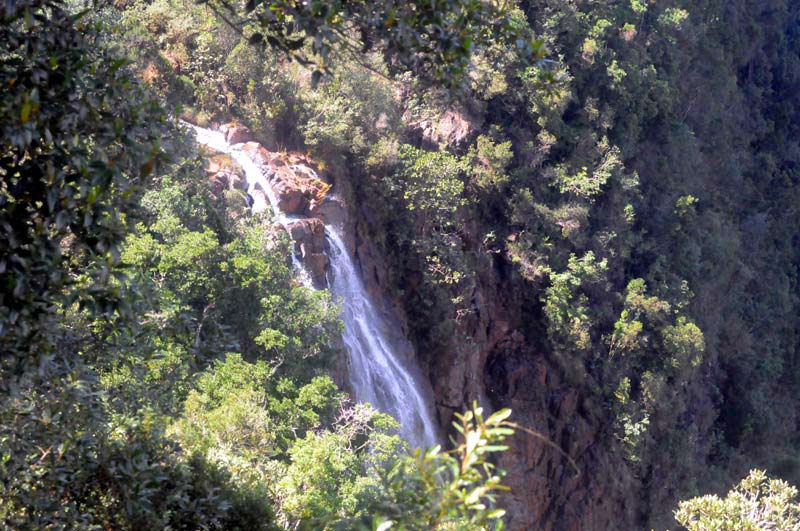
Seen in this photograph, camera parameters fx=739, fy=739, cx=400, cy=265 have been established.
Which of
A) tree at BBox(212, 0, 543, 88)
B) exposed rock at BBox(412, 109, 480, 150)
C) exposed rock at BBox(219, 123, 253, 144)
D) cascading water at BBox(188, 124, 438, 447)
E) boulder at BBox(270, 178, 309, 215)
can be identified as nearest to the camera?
tree at BBox(212, 0, 543, 88)

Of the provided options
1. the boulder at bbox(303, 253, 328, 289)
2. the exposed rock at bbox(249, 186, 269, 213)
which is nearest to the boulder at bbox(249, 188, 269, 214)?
the exposed rock at bbox(249, 186, 269, 213)

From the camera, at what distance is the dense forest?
3.78m

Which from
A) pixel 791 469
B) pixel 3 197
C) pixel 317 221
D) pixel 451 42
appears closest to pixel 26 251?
pixel 3 197

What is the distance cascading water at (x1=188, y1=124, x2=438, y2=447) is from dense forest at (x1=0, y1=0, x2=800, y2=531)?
0.08 m

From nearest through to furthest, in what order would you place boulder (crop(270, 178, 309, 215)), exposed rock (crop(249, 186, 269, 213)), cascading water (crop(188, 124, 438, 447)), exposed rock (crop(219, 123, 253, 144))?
exposed rock (crop(249, 186, 269, 213)) < cascading water (crop(188, 124, 438, 447)) < boulder (crop(270, 178, 309, 215)) < exposed rock (crop(219, 123, 253, 144))

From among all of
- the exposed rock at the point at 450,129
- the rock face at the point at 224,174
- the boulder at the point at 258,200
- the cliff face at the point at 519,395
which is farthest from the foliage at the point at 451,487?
the exposed rock at the point at 450,129

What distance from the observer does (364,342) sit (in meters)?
14.7

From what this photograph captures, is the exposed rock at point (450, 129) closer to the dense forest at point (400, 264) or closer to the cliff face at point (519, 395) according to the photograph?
the dense forest at point (400, 264)

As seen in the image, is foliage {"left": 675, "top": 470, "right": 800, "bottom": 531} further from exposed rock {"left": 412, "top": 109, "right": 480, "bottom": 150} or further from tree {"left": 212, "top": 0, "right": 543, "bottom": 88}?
exposed rock {"left": 412, "top": 109, "right": 480, "bottom": 150}

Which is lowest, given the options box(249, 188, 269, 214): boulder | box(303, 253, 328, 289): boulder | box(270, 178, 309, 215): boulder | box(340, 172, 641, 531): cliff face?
box(340, 172, 641, 531): cliff face

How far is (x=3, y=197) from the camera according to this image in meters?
3.46

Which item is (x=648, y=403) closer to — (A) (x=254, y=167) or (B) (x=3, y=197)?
(A) (x=254, y=167)

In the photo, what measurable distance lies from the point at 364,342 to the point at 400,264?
2.49 m

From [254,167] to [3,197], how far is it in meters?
11.4
